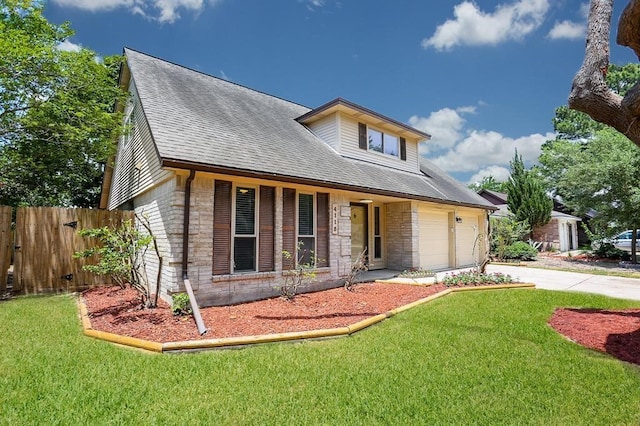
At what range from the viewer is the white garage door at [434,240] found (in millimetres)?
Result: 12931

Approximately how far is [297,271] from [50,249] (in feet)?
21.6

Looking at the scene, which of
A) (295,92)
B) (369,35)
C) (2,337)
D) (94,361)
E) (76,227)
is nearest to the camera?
(94,361)

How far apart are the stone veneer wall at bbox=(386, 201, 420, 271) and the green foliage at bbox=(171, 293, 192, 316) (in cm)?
815

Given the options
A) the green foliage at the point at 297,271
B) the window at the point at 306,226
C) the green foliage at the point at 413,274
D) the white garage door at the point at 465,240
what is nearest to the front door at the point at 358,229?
the green foliage at the point at 413,274

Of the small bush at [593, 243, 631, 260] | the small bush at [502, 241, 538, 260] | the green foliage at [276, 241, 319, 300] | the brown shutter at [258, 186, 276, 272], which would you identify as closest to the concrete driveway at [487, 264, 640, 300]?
the small bush at [502, 241, 538, 260]

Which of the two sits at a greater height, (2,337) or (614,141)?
(614,141)

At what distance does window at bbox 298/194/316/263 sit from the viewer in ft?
27.5

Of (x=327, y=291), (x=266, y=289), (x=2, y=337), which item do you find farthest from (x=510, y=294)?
(x=2, y=337)

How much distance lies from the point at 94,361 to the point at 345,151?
31.9 feet

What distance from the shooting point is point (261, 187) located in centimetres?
763

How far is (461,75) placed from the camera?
14.5 metres

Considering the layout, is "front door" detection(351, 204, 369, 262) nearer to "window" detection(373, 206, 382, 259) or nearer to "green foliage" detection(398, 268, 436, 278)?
"window" detection(373, 206, 382, 259)

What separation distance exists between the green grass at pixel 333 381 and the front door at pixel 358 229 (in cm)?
663

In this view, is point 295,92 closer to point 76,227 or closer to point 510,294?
point 76,227
